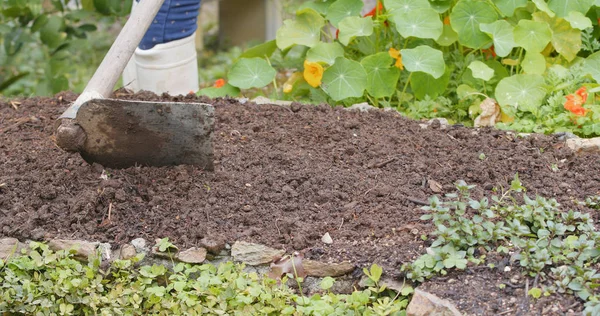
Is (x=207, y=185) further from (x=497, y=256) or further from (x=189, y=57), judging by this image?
(x=189, y=57)

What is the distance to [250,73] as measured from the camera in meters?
3.77

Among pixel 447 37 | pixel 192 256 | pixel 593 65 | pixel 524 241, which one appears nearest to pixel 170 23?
pixel 447 37

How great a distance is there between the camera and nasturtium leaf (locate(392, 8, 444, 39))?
3.62 meters

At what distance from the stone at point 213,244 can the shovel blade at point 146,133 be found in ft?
1.33

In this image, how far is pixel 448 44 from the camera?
3.81 m

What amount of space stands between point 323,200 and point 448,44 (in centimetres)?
157

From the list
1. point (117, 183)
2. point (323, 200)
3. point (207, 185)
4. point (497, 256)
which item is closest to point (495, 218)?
point (497, 256)

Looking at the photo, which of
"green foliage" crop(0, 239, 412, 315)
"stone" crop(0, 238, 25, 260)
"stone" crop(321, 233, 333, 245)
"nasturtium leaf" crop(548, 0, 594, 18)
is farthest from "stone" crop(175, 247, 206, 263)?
"nasturtium leaf" crop(548, 0, 594, 18)

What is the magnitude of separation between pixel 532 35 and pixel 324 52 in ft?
3.35

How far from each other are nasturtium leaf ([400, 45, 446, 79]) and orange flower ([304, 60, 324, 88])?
0.41 metres

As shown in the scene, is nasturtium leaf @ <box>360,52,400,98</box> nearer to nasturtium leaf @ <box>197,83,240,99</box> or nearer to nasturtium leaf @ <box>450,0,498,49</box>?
nasturtium leaf @ <box>450,0,498,49</box>

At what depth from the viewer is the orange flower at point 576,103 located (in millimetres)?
3198

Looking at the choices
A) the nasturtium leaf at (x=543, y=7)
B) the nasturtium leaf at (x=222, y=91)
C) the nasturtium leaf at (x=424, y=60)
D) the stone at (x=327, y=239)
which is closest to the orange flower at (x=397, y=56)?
A: the nasturtium leaf at (x=424, y=60)

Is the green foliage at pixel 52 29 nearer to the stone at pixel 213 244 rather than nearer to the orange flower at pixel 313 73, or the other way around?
the orange flower at pixel 313 73
